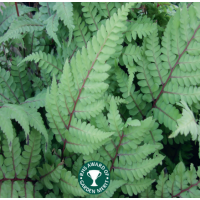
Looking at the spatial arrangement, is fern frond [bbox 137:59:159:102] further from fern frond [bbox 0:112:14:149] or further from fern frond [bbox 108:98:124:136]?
fern frond [bbox 0:112:14:149]

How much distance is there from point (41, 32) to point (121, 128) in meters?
0.49

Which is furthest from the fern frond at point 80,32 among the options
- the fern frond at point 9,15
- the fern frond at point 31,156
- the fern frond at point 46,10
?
the fern frond at point 31,156

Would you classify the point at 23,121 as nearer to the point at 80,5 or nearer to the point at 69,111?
the point at 69,111

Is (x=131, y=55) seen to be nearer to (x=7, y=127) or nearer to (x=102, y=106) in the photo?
(x=102, y=106)

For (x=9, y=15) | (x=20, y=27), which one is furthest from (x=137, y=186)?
(x=9, y=15)

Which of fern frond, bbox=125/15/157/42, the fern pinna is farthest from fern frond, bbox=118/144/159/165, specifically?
fern frond, bbox=125/15/157/42

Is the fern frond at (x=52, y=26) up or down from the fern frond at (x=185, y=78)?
up

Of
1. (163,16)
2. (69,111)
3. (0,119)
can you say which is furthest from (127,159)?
(163,16)

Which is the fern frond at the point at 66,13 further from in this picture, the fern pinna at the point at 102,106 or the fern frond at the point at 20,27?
the fern frond at the point at 20,27

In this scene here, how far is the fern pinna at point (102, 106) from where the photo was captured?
0.54 meters

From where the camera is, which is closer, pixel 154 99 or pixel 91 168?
pixel 91 168

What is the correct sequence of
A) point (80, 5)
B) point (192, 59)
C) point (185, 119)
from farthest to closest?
point (80, 5) → point (192, 59) → point (185, 119)

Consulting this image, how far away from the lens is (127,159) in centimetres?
59

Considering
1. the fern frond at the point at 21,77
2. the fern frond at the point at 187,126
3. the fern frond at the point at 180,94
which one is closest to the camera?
the fern frond at the point at 187,126
